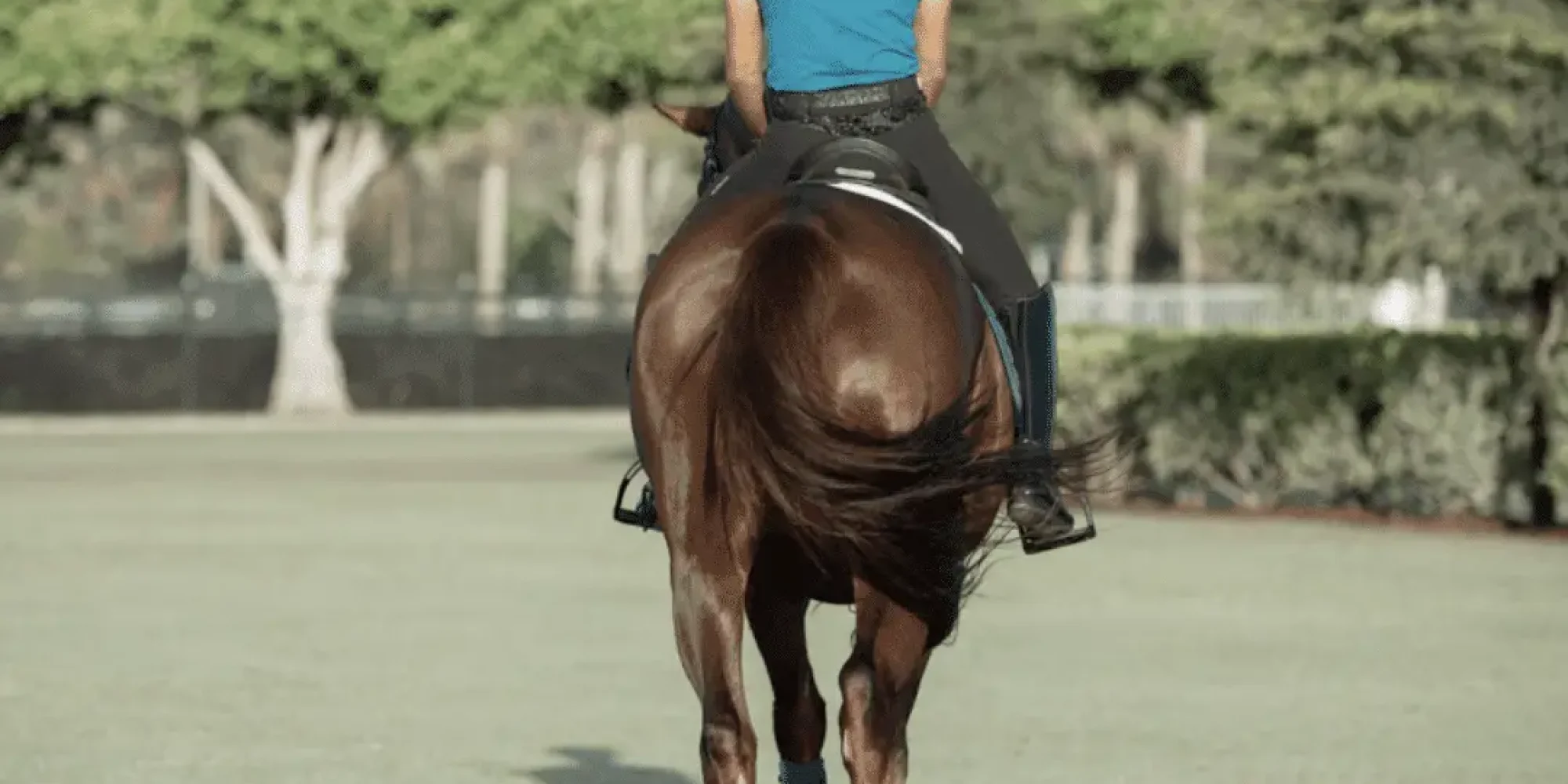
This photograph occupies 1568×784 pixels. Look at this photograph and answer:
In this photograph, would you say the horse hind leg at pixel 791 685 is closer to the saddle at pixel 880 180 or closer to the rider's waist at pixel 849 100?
the saddle at pixel 880 180

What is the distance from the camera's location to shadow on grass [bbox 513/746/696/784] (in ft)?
35.3

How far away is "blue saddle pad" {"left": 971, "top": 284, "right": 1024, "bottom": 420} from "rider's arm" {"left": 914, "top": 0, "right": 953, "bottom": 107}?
2.19ft

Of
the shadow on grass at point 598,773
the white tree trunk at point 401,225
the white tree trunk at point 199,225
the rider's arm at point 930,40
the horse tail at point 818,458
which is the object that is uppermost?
the rider's arm at point 930,40

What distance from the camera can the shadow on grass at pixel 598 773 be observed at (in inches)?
424

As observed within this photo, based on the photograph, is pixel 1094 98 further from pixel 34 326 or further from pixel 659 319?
pixel 659 319

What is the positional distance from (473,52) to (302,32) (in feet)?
7.10

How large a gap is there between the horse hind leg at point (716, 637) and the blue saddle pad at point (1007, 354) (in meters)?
0.92

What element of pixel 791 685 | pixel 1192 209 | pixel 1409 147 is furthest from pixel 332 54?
pixel 791 685

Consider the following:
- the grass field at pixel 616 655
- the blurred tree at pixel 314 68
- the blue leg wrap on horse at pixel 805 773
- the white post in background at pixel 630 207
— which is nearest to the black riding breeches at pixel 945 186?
the blue leg wrap on horse at pixel 805 773

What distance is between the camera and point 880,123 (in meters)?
8.48

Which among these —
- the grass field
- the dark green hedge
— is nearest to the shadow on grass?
the grass field

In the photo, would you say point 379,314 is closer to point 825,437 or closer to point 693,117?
point 693,117

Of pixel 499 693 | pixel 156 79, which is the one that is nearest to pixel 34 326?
pixel 156 79

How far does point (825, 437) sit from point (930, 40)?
1707mm
